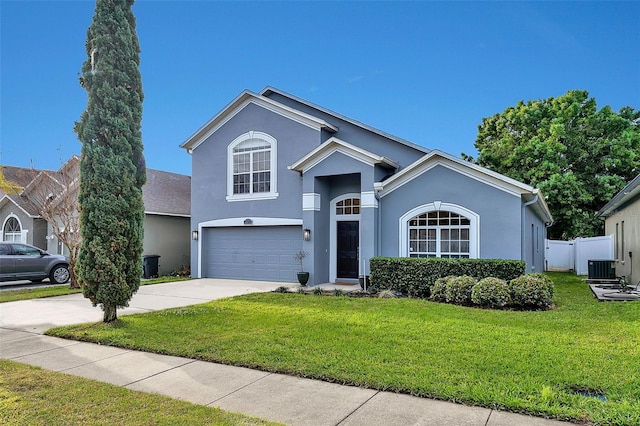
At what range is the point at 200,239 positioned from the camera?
58.0 ft

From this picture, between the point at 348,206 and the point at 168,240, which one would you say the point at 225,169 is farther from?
the point at 168,240

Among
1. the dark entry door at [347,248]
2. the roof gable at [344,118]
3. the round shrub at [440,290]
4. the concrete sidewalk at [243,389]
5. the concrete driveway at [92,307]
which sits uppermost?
the roof gable at [344,118]

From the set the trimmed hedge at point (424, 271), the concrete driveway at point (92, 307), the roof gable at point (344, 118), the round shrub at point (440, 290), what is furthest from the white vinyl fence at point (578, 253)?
the concrete driveway at point (92, 307)

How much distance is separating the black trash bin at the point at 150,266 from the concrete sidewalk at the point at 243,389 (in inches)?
409

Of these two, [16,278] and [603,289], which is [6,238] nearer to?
[16,278]

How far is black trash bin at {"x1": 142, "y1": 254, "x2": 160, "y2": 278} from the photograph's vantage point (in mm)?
18102

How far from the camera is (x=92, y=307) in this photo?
10258 mm

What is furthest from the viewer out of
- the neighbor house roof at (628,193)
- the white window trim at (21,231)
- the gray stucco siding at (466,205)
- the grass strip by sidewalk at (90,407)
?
the white window trim at (21,231)

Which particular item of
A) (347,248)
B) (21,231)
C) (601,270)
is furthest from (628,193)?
(21,231)

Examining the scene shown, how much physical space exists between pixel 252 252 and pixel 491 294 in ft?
30.6

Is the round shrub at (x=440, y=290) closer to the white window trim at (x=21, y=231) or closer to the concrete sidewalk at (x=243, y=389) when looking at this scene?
the concrete sidewalk at (x=243, y=389)

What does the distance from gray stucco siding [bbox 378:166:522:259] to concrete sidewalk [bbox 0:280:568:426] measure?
8.69 meters

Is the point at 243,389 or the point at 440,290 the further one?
the point at 440,290

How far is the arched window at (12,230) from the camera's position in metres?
21.8
